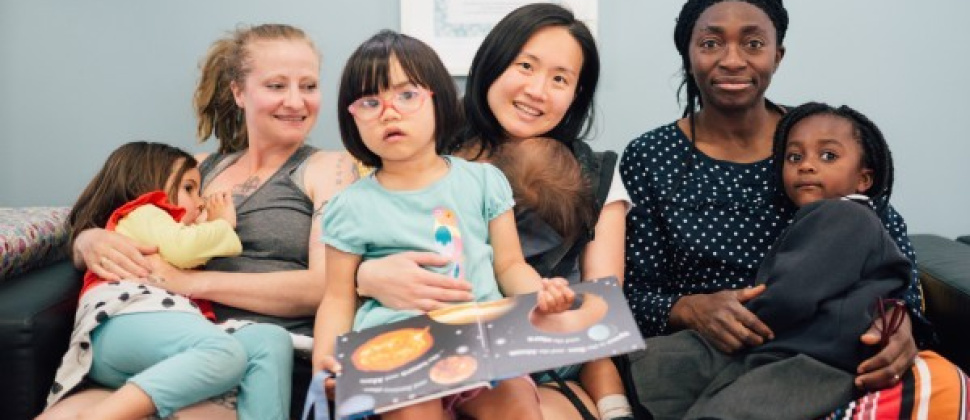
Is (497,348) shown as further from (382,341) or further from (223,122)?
(223,122)

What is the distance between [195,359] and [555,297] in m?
0.63

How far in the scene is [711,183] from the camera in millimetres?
1752

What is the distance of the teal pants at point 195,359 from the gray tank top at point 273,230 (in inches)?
8.5

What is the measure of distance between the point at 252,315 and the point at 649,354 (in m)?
0.79

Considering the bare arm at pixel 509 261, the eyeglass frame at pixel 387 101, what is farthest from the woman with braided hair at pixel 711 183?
the eyeglass frame at pixel 387 101

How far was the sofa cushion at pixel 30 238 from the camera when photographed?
1.68 m

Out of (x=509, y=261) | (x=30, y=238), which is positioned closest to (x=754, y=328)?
(x=509, y=261)

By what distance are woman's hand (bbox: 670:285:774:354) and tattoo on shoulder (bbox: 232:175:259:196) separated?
0.95m

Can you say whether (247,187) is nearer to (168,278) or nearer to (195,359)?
(168,278)

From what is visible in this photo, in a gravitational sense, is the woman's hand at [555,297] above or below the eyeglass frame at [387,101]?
below

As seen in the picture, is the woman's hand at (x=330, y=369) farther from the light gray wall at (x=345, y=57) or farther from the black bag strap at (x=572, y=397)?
the light gray wall at (x=345, y=57)

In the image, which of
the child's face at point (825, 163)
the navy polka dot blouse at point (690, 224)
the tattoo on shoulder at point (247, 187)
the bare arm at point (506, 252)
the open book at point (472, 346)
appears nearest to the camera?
the open book at point (472, 346)

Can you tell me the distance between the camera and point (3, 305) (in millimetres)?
1483

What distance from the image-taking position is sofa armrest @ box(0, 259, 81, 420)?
144cm
